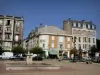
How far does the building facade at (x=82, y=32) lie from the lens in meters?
66.4

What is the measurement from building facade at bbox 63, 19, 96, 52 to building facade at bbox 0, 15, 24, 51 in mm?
18125

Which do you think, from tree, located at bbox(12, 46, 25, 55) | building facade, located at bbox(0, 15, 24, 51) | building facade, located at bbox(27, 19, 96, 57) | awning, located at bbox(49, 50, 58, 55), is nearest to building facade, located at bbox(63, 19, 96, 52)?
building facade, located at bbox(27, 19, 96, 57)

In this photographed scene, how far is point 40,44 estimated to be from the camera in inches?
2483

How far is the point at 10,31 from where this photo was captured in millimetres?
58125

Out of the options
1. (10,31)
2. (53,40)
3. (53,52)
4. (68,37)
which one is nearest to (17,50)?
(10,31)

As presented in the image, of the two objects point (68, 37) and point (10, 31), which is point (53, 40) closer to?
point (68, 37)

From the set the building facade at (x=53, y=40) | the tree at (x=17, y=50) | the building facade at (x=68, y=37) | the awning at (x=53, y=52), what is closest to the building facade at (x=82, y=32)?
the building facade at (x=68, y=37)

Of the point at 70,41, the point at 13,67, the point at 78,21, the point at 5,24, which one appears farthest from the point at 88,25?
the point at 13,67

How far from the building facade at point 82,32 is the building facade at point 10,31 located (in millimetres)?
18125

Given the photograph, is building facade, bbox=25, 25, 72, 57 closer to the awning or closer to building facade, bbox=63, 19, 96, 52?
the awning

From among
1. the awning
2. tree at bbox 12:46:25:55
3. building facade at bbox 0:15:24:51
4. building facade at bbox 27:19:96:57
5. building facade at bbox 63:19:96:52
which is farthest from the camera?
building facade at bbox 63:19:96:52

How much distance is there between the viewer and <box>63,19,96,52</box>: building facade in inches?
2613

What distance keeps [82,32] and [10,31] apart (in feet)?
85.2

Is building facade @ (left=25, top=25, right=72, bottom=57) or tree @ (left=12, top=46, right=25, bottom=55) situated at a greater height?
building facade @ (left=25, top=25, right=72, bottom=57)
